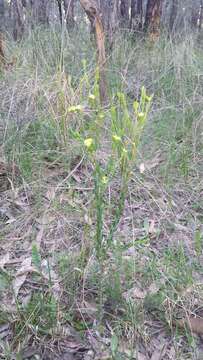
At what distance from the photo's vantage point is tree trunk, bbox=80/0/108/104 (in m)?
2.79

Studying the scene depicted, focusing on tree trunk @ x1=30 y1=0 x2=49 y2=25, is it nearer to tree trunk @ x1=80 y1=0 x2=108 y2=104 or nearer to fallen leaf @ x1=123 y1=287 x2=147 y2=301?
tree trunk @ x1=80 y1=0 x2=108 y2=104

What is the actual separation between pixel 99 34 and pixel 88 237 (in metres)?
1.82

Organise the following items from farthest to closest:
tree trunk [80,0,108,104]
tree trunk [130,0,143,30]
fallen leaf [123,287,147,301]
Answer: tree trunk [130,0,143,30] < tree trunk [80,0,108,104] < fallen leaf [123,287,147,301]

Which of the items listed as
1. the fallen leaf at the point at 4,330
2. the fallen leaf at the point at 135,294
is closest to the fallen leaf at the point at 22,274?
the fallen leaf at the point at 4,330

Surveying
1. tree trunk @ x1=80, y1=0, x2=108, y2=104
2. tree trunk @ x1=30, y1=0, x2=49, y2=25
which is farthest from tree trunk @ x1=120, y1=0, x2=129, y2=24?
tree trunk @ x1=80, y1=0, x2=108, y2=104

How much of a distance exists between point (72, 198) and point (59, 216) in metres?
0.12

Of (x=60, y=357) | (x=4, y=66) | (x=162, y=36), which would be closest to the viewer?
(x=60, y=357)

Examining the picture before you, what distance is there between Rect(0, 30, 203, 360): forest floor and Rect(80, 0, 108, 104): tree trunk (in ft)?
0.74

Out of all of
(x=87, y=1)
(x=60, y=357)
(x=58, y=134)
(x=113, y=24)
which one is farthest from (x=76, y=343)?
(x=113, y=24)

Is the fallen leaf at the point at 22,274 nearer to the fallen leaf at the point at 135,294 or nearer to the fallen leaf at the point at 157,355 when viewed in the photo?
the fallen leaf at the point at 135,294

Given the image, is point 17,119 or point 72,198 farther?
point 17,119

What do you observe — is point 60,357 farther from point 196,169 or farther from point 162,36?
point 162,36

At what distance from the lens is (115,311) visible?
57.7 inches

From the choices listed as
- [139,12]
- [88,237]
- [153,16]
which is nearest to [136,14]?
[139,12]
